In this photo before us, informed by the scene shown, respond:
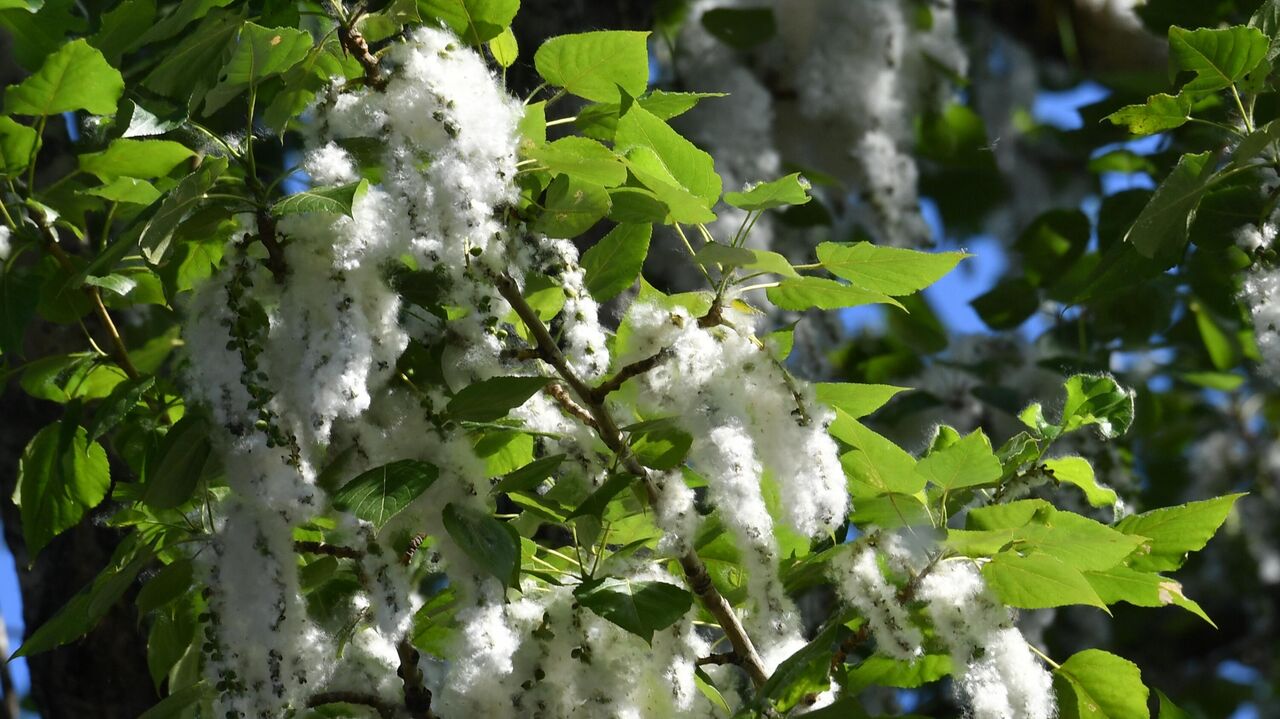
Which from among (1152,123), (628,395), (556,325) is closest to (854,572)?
(628,395)

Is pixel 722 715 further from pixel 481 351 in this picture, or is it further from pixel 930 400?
pixel 930 400

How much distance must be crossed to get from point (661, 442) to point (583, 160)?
0.87ft

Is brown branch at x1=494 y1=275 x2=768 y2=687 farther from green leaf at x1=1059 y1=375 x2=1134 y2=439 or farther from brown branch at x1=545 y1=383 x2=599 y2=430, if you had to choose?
green leaf at x1=1059 y1=375 x2=1134 y2=439

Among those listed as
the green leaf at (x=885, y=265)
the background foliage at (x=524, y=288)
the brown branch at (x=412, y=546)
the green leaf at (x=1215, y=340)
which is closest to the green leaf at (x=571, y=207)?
the background foliage at (x=524, y=288)

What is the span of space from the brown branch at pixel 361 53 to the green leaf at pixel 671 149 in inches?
8.8

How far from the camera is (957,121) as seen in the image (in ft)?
10.5

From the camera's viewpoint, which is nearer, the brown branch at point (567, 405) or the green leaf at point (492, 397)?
the green leaf at point (492, 397)

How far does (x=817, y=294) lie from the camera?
1234mm

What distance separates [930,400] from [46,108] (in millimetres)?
1802

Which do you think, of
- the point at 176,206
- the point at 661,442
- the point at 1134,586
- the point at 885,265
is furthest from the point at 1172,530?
the point at 176,206

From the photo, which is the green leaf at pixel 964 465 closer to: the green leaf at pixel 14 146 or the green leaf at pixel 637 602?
the green leaf at pixel 637 602

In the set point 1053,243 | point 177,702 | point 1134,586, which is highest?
point 1134,586

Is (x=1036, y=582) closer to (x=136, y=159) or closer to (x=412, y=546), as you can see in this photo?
(x=412, y=546)

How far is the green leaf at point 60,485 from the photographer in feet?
4.90
